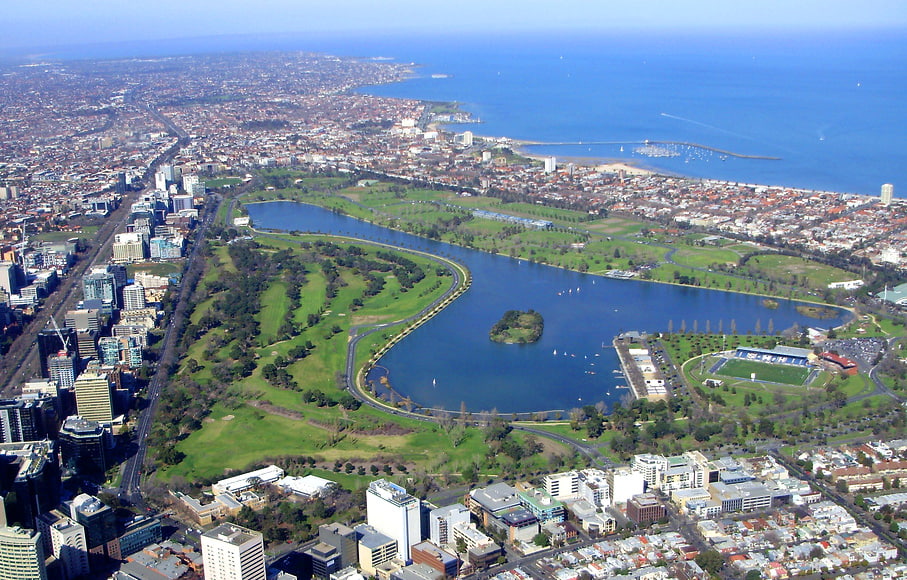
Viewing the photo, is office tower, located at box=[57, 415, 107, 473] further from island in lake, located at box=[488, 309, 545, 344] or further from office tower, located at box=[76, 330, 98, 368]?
island in lake, located at box=[488, 309, 545, 344]

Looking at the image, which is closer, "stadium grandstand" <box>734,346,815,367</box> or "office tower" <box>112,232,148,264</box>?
"stadium grandstand" <box>734,346,815,367</box>

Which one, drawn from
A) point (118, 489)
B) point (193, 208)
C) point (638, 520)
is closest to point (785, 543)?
point (638, 520)

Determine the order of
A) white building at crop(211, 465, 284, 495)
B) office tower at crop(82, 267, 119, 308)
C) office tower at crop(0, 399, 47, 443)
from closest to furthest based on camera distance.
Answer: white building at crop(211, 465, 284, 495)
office tower at crop(0, 399, 47, 443)
office tower at crop(82, 267, 119, 308)


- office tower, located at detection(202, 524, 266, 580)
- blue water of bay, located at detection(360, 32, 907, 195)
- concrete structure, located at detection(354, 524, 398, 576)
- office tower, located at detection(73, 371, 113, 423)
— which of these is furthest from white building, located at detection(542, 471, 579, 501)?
blue water of bay, located at detection(360, 32, 907, 195)

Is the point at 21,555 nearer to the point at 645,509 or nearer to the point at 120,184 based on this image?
the point at 645,509

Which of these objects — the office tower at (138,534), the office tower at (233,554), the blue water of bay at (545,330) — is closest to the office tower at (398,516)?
the office tower at (233,554)

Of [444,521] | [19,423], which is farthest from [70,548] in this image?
[444,521]

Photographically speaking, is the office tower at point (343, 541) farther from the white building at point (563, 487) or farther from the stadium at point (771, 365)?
the stadium at point (771, 365)
